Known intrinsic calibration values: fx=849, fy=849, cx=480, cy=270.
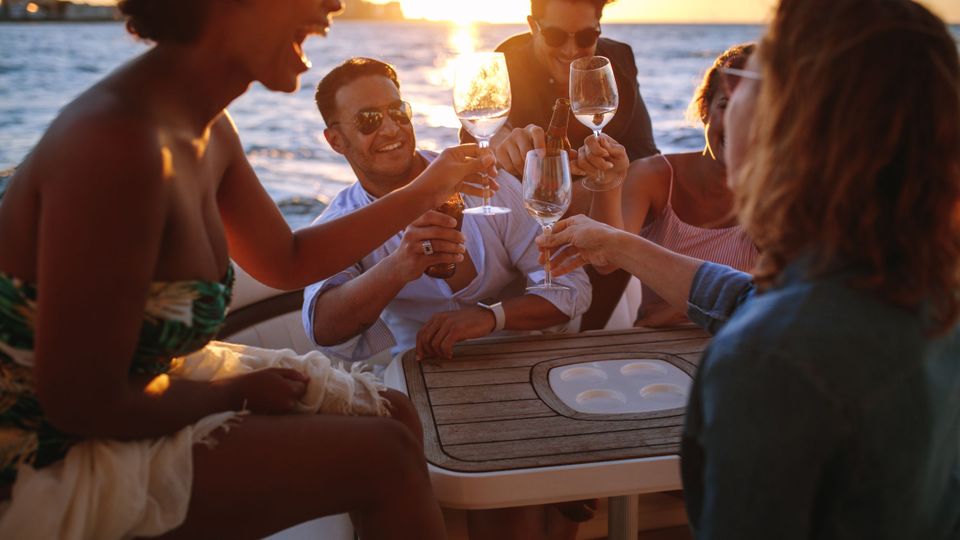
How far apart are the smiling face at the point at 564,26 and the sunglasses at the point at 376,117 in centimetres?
82

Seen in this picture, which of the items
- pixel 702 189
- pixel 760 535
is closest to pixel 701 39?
pixel 702 189

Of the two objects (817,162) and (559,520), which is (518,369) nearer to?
(559,520)

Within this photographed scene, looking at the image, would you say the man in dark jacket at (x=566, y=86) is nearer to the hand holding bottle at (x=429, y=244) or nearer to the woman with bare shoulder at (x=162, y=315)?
the hand holding bottle at (x=429, y=244)

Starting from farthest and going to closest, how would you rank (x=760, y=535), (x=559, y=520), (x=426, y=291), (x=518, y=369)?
1. (x=426, y=291)
2. (x=559, y=520)
3. (x=518, y=369)
4. (x=760, y=535)

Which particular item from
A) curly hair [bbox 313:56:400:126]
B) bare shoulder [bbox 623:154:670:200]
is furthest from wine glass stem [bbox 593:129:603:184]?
curly hair [bbox 313:56:400:126]

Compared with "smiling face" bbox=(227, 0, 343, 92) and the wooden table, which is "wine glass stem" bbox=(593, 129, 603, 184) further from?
"smiling face" bbox=(227, 0, 343, 92)

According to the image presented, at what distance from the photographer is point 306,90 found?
20984 millimetres

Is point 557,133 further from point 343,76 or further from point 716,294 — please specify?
point 343,76

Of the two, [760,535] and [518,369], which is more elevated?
[760,535]

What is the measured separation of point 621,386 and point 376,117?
1.44 meters

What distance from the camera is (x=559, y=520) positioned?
275 centimetres

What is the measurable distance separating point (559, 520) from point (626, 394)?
31.9 inches

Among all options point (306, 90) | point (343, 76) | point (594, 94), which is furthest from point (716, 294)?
point (306, 90)

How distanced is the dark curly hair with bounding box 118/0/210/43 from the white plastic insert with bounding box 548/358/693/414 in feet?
3.90
